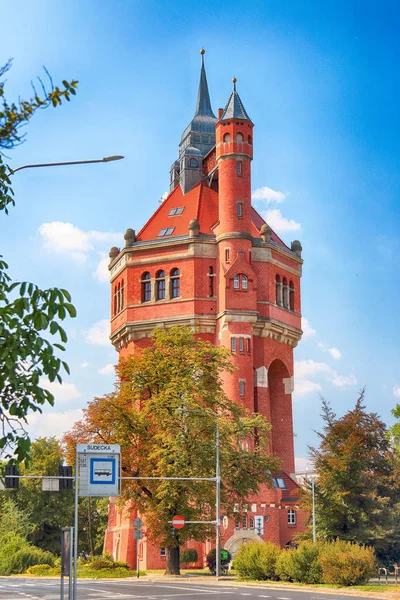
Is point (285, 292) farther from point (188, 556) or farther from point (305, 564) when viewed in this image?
point (305, 564)

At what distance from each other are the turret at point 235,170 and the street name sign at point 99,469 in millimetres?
50787

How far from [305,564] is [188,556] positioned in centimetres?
2726

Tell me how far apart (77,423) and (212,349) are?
8741 millimetres

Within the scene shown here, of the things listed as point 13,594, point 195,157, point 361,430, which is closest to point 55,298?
point 13,594

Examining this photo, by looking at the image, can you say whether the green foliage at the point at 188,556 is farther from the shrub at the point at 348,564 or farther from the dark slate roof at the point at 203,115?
the dark slate roof at the point at 203,115

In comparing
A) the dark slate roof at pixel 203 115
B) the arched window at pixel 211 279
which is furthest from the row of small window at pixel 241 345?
the dark slate roof at pixel 203 115

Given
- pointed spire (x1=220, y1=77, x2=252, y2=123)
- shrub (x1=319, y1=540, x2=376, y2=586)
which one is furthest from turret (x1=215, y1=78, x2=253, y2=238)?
shrub (x1=319, y1=540, x2=376, y2=586)

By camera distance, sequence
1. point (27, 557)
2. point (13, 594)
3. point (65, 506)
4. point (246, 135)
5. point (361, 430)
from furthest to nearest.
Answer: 1. point (65, 506)
2. point (246, 135)
3. point (27, 557)
4. point (361, 430)
5. point (13, 594)

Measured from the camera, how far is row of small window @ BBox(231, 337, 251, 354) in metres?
67.4

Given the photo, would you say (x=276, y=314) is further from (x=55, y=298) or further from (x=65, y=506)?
(x=55, y=298)

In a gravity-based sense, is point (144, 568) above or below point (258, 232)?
below

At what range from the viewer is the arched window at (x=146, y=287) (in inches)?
2869

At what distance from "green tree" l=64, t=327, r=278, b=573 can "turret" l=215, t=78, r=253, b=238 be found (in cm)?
1693

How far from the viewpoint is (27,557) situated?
6144 centimetres
